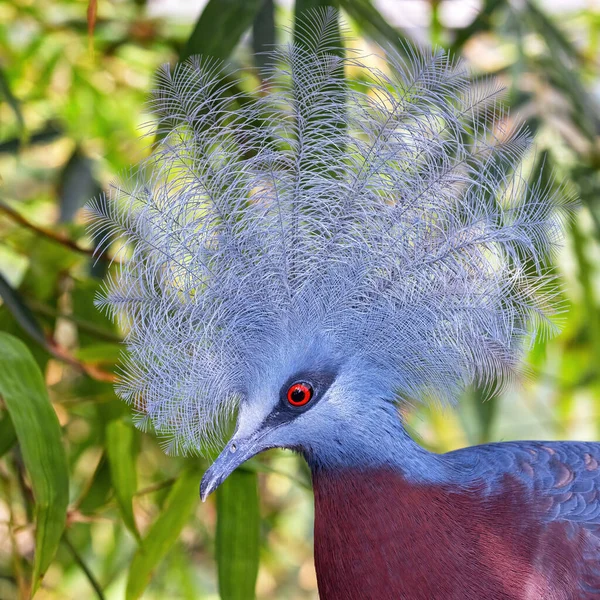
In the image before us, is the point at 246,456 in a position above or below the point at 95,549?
above

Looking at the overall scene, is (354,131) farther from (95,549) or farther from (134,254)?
(95,549)

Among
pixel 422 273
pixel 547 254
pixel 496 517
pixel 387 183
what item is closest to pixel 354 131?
pixel 387 183

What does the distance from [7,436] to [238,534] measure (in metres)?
0.42

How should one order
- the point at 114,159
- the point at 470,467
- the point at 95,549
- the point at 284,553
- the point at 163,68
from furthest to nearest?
the point at 284,553 < the point at 95,549 < the point at 114,159 < the point at 470,467 < the point at 163,68

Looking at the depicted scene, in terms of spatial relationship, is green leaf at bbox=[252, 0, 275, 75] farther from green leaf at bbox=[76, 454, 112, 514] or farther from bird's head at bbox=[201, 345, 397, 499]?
green leaf at bbox=[76, 454, 112, 514]

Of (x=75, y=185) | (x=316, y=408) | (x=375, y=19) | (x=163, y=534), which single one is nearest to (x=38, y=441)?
(x=163, y=534)

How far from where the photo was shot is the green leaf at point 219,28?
131 cm

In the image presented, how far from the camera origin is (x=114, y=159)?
2.12 m

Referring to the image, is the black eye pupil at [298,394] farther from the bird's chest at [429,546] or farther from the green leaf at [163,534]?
the green leaf at [163,534]

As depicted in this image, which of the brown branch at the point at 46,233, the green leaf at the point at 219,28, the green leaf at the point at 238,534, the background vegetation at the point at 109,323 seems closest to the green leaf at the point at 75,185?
the background vegetation at the point at 109,323

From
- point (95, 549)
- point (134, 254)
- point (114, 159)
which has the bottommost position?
point (95, 549)

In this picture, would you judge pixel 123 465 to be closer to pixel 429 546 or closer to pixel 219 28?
pixel 429 546

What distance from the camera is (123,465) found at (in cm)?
138

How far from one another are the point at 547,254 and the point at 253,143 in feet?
1.51
